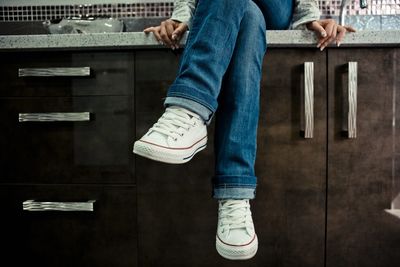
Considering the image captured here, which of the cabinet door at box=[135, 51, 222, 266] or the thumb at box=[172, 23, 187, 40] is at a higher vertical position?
the thumb at box=[172, 23, 187, 40]

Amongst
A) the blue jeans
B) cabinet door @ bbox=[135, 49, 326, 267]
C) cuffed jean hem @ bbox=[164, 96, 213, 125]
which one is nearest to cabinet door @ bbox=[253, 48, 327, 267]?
cabinet door @ bbox=[135, 49, 326, 267]

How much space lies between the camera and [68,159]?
1282mm

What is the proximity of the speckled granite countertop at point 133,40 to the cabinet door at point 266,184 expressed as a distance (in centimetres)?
5

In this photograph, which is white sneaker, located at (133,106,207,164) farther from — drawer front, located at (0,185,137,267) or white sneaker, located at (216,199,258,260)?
drawer front, located at (0,185,137,267)

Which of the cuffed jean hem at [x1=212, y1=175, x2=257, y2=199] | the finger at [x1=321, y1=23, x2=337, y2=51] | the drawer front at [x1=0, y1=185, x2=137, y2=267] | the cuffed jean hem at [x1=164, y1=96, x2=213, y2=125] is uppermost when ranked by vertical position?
the finger at [x1=321, y1=23, x2=337, y2=51]

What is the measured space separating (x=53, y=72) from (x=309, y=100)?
0.90 m

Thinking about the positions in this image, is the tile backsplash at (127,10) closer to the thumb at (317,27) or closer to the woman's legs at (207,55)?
the thumb at (317,27)

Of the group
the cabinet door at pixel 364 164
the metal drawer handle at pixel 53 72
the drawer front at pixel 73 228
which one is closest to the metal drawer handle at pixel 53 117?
the metal drawer handle at pixel 53 72

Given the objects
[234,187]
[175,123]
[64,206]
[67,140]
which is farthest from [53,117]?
[234,187]

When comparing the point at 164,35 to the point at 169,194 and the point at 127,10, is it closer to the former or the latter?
the point at 169,194

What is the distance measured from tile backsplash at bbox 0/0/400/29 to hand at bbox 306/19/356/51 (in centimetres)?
66

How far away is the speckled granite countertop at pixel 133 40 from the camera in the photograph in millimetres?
1176

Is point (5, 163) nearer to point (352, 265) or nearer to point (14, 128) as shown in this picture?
point (14, 128)

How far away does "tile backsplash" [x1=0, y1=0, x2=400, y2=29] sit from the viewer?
5.75 feet
